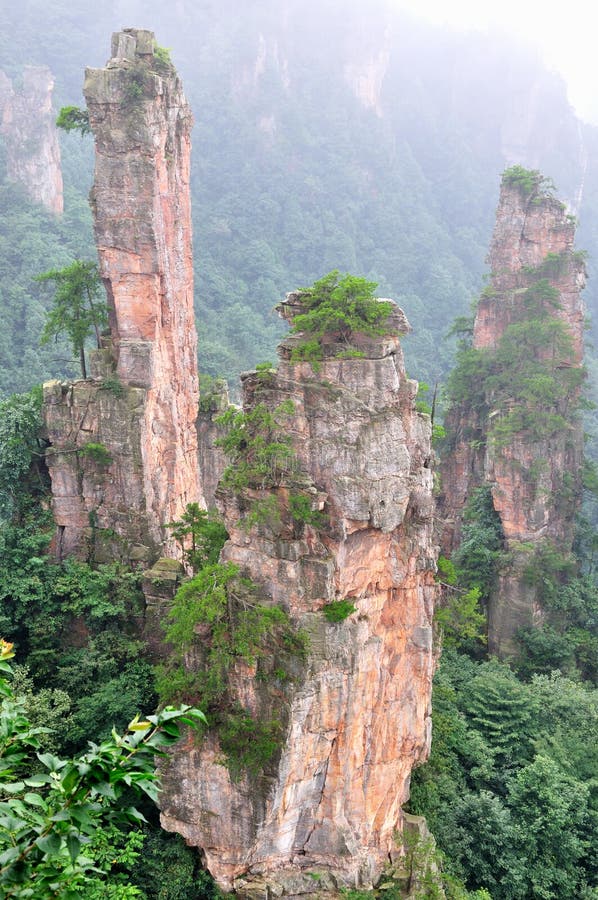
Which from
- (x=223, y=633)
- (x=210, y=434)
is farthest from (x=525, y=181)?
(x=223, y=633)

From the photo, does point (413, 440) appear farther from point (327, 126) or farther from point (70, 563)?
point (327, 126)

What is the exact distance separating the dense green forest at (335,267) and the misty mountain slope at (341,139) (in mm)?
258

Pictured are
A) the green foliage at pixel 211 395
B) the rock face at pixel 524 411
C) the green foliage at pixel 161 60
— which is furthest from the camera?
the rock face at pixel 524 411

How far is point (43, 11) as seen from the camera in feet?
251

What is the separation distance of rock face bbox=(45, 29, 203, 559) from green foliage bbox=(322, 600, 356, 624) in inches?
305

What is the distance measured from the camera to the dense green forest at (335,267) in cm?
1744

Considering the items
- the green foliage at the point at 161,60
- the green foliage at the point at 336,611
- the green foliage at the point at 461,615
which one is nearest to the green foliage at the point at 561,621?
the green foliage at the point at 461,615

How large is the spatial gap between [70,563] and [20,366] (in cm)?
2412

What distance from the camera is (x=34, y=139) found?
53.5 m

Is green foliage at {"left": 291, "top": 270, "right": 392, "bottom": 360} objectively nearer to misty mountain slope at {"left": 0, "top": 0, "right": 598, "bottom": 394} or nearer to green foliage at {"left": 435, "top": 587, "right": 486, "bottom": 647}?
green foliage at {"left": 435, "top": 587, "right": 486, "bottom": 647}

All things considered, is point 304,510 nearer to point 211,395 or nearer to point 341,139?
point 211,395

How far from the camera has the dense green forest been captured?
687 inches

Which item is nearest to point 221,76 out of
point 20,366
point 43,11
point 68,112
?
point 43,11

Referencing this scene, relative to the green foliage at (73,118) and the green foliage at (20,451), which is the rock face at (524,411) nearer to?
the green foliage at (20,451)
